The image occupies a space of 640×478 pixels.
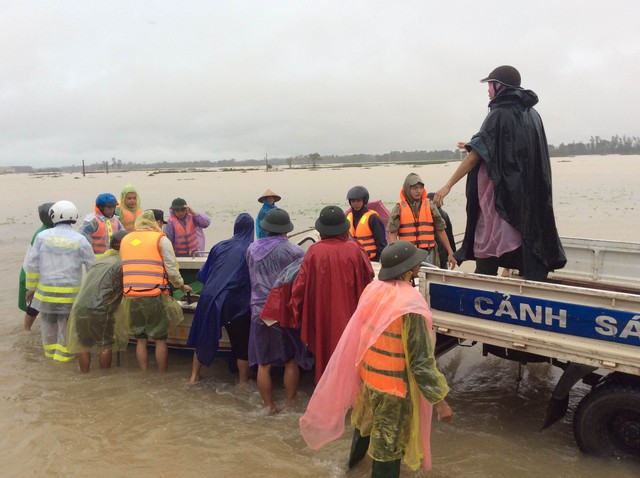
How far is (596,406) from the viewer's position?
3199mm

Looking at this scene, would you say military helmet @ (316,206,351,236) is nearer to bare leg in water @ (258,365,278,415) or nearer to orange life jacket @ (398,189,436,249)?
bare leg in water @ (258,365,278,415)

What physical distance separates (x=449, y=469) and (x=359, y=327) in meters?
1.33

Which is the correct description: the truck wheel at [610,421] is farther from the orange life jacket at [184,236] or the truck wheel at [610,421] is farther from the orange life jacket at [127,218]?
the orange life jacket at [127,218]

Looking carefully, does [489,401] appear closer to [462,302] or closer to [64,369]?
[462,302]

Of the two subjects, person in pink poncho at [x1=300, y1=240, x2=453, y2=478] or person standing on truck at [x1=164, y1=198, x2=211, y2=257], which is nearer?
person in pink poncho at [x1=300, y1=240, x2=453, y2=478]

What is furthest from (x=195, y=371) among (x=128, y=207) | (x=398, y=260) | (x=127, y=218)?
(x=128, y=207)

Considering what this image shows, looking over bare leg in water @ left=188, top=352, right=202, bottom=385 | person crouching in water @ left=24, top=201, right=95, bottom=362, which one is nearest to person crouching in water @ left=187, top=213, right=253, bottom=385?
bare leg in water @ left=188, top=352, right=202, bottom=385

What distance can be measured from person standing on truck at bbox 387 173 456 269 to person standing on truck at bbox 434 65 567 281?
1.84 m

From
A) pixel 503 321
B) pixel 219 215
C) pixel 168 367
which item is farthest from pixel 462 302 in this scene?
pixel 219 215

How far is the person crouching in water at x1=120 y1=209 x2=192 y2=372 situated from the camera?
4883 millimetres

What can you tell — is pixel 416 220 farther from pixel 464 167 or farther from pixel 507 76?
pixel 507 76

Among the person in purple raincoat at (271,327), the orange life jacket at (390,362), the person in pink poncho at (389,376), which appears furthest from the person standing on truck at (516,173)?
the person in purple raincoat at (271,327)

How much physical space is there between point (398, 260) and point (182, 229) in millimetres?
5009

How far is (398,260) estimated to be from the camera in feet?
9.03
